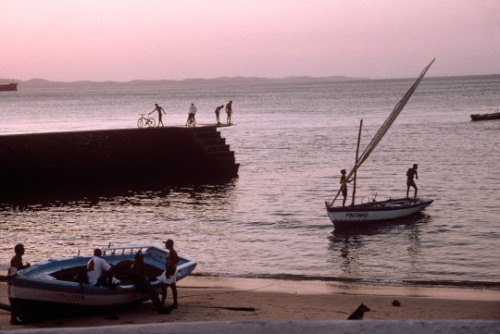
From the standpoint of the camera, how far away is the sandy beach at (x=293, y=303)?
15023 mm

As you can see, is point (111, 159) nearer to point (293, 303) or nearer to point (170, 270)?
point (293, 303)

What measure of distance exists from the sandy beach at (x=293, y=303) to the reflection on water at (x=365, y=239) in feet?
9.84

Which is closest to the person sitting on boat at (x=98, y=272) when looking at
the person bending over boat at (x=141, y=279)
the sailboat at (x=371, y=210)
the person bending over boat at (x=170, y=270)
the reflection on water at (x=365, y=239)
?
the person bending over boat at (x=141, y=279)

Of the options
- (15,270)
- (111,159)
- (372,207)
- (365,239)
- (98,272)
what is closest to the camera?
(15,270)

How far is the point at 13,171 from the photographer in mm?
39438

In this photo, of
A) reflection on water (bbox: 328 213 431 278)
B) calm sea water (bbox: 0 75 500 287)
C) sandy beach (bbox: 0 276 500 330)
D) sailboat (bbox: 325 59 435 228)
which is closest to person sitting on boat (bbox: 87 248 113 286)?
sandy beach (bbox: 0 276 500 330)

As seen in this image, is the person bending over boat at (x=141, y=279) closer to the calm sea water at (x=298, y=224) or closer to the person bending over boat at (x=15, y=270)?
the person bending over boat at (x=15, y=270)

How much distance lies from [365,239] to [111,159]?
2118 cm

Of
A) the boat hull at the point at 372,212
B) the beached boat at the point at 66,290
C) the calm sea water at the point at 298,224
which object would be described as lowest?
the calm sea water at the point at 298,224

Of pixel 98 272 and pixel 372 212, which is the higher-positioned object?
pixel 98 272

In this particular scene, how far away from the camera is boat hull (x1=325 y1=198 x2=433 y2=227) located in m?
28.6

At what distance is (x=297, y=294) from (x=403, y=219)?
13.5 metres

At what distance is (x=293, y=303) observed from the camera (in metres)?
Result: 17.3

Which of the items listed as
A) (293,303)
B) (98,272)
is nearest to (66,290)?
(98,272)
